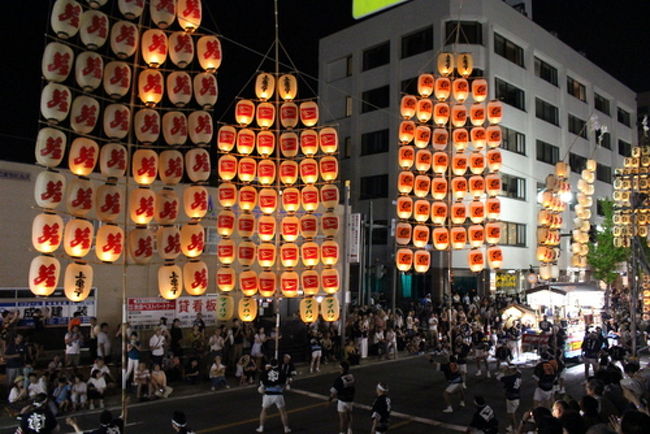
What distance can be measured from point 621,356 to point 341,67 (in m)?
34.3

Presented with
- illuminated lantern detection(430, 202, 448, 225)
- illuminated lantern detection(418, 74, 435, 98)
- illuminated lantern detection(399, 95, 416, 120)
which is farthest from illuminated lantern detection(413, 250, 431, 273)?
illuminated lantern detection(418, 74, 435, 98)

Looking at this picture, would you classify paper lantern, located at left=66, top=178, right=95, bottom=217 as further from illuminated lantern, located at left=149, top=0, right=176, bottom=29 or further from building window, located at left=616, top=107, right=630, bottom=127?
building window, located at left=616, top=107, right=630, bottom=127

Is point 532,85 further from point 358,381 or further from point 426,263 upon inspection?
point 358,381

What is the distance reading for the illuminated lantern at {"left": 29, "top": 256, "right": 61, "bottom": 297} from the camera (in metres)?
13.1

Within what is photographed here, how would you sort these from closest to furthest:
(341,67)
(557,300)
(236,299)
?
1. (236,299)
2. (557,300)
3. (341,67)

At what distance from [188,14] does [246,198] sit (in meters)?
6.52

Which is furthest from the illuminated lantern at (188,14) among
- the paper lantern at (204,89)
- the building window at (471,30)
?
the building window at (471,30)

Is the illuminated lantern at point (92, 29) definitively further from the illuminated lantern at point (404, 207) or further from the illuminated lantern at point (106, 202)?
the illuminated lantern at point (404, 207)

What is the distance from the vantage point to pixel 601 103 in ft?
181

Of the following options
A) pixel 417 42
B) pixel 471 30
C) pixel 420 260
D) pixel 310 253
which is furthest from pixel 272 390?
pixel 417 42

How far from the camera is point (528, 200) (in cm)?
4128

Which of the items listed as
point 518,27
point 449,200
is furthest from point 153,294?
point 518,27

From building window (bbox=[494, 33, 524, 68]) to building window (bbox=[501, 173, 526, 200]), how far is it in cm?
919

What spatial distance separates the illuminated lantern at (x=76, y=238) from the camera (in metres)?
13.6
